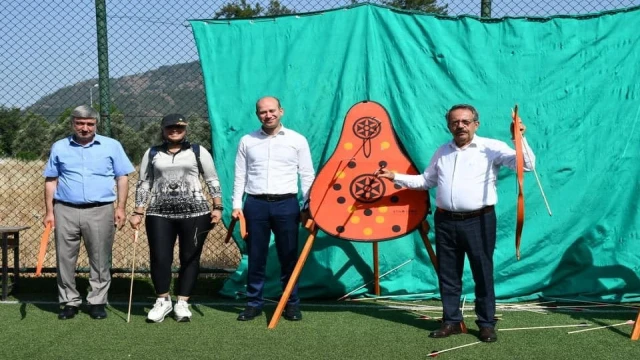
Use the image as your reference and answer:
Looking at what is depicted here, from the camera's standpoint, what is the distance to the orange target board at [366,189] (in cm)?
504

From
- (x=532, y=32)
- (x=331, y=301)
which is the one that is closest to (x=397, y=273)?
(x=331, y=301)

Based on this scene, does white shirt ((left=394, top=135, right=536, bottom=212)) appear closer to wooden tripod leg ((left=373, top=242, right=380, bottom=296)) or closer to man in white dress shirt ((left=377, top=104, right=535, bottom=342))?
man in white dress shirt ((left=377, top=104, right=535, bottom=342))

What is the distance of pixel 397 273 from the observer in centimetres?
592

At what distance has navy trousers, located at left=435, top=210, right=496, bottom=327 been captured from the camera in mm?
4559

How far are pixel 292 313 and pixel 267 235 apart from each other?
55 centimetres

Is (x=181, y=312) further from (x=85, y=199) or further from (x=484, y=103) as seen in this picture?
(x=484, y=103)

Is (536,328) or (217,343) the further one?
(536,328)

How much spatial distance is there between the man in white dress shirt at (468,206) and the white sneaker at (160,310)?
5.95ft

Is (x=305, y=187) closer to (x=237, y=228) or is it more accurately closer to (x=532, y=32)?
(x=237, y=228)

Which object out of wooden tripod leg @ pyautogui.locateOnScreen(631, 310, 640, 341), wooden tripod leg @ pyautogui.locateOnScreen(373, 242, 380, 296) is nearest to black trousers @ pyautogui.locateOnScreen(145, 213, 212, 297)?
wooden tripod leg @ pyautogui.locateOnScreen(373, 242, 380, 296)

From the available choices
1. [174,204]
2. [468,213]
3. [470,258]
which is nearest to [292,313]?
[174,204]

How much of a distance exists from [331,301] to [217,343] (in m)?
1.48

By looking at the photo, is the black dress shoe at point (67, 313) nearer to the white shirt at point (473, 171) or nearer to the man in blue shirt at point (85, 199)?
the man in blue shirt at point (85, 199)

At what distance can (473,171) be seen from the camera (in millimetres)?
4504
